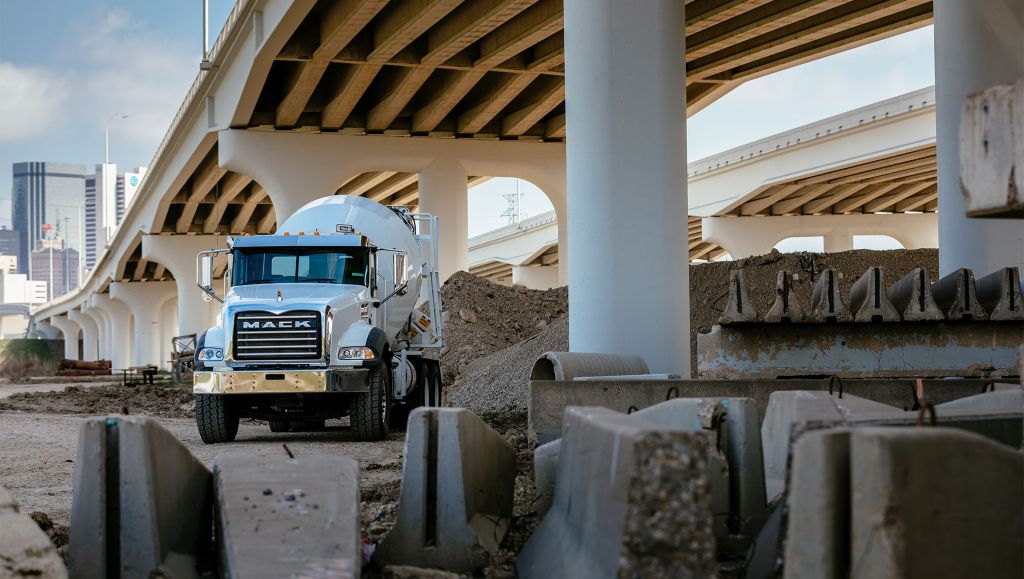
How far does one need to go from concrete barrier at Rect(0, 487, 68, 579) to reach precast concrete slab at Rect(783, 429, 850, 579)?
2814 mm

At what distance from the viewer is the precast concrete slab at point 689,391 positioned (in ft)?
29.9

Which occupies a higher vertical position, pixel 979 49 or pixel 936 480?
pixel 979 49

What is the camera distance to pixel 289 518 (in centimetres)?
487

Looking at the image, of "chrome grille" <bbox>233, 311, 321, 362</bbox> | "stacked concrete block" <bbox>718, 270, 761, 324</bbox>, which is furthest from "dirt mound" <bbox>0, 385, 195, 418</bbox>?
"stacked concrete block" <bbox>718, 270, 761, 324</bbox>

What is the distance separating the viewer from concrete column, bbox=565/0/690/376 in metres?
11.9

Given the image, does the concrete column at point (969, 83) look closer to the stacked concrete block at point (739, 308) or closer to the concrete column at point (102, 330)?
the stacked concrete block at point (739, 308)

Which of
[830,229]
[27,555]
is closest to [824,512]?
[27,555]

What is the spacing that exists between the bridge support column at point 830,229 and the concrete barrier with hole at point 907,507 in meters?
51.7

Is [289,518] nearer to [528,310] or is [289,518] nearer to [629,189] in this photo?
[629,189]

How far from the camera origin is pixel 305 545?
15.4ft

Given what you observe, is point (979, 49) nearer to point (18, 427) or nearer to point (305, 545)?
point (305, 545)

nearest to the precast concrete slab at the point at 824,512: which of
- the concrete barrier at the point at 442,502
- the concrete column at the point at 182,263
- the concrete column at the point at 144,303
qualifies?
the concrete barrier at the point at 442,502

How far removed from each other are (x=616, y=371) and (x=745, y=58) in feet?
64.8

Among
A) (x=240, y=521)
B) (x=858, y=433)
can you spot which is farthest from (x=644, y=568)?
(x=240, y=521)
